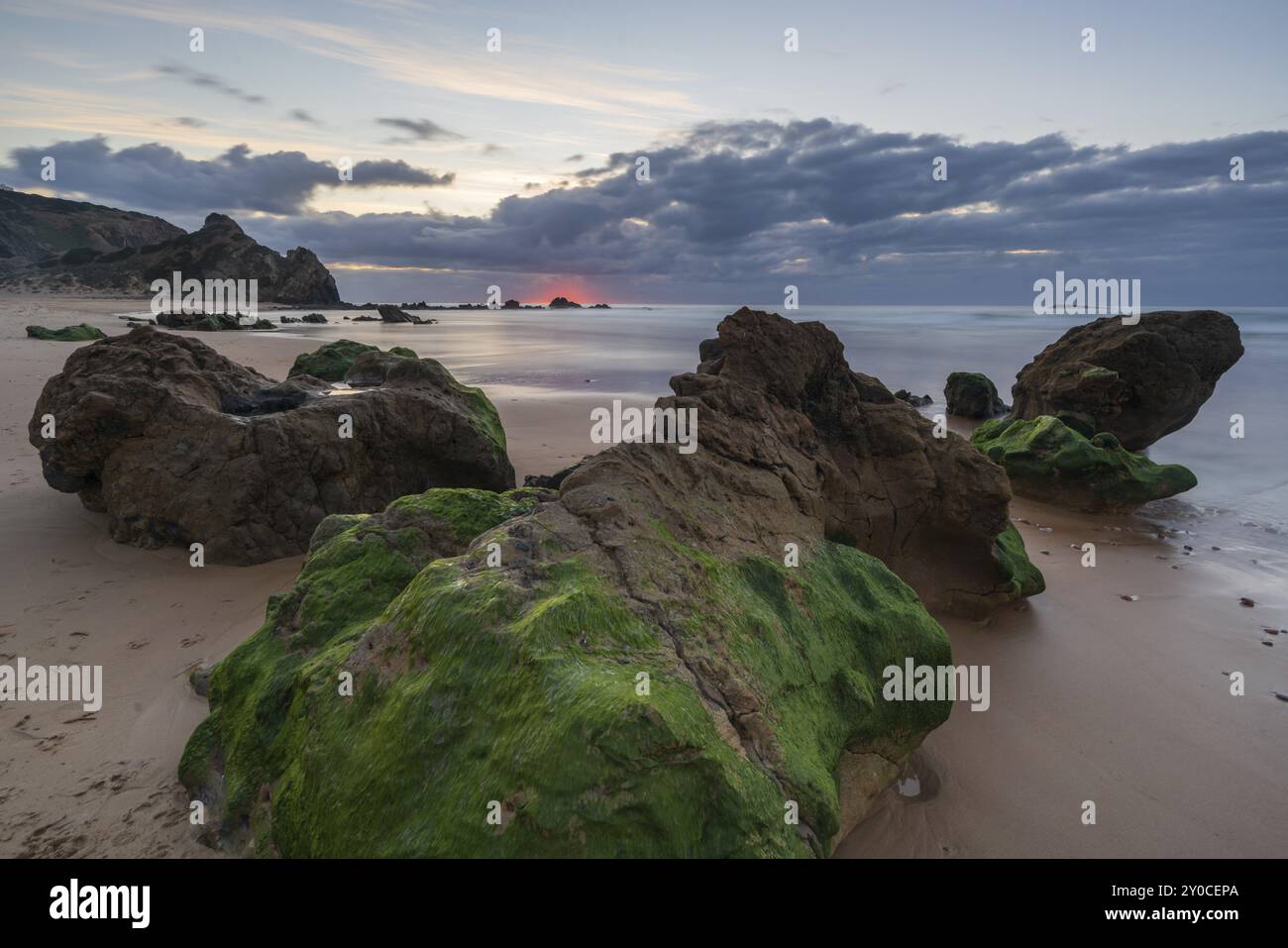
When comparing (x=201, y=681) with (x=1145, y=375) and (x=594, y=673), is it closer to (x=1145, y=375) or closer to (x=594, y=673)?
(x=594, y=673)

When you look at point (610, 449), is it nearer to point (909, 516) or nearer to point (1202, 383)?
point (909, 516)

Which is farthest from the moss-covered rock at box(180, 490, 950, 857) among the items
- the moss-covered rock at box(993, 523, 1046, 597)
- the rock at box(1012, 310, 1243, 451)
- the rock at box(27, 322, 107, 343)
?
the rock at box(27, 322, 107, 343)

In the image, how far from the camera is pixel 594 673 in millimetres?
2975

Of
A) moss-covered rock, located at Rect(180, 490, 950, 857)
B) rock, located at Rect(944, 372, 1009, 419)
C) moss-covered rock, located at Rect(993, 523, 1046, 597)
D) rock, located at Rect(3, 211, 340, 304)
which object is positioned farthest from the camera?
rock, located at Rect(3, 211, 340, 304)

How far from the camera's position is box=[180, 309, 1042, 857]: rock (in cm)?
272

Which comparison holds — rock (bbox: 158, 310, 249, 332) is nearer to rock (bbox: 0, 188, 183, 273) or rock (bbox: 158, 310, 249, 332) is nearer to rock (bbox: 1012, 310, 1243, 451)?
rock (bbox: 1012, 310, 1243, 451)

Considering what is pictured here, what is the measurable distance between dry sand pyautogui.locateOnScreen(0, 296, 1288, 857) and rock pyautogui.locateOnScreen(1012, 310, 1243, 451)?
6.94m

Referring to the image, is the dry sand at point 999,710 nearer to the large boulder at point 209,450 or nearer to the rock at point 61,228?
the large boulder at point 209,450

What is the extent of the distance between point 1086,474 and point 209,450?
1280 cm

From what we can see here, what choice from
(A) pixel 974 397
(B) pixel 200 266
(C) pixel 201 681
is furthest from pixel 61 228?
(C) pixel 201 681

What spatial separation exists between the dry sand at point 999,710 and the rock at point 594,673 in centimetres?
51

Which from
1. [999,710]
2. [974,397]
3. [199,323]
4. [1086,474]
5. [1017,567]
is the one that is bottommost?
[999,710]

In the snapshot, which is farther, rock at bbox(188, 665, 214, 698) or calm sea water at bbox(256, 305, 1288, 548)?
calm sea water at bbox(256, 305, 1288, 548)

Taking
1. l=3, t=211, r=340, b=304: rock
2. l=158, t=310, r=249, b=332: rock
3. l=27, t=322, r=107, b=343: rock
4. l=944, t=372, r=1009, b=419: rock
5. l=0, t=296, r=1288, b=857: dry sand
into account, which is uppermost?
l=3, t=211, r=340, b=304: rock
